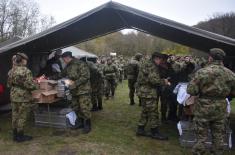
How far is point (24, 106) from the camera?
635 cm

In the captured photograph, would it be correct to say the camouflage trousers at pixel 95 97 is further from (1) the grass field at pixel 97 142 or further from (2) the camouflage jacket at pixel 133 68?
(2) the camouflage jacket at pixel 133 68

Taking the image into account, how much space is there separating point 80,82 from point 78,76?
0.55 ft

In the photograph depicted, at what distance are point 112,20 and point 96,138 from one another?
3.29m

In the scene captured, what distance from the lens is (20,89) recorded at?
Result: 6348 mm

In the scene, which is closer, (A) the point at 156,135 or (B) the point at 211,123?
(B) the point at 211,123

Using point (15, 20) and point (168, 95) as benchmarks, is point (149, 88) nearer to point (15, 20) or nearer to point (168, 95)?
point (168, 95)

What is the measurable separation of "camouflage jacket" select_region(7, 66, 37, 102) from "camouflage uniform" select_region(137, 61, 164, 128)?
235cm

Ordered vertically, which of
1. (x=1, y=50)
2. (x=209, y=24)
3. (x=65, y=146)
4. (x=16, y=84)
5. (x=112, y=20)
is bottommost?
(x=65, y=146)

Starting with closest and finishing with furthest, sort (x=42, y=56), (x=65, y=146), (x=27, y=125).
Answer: (x=65, y=146)
(x=27, y=125)
(x=42, y=56)

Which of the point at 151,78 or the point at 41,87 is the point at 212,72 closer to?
the point at 151,78

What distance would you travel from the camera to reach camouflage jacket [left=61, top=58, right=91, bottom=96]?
695 cm

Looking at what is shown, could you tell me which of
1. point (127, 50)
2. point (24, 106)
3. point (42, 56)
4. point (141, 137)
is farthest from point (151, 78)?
point (127, 50)

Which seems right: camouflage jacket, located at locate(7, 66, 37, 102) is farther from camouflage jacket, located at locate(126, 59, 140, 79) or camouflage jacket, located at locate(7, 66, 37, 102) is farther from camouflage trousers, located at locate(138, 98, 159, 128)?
camouflage jacket, located at locate(126, 59, 140, 79)

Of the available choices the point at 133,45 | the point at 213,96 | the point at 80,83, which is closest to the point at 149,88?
the point at 80,83
